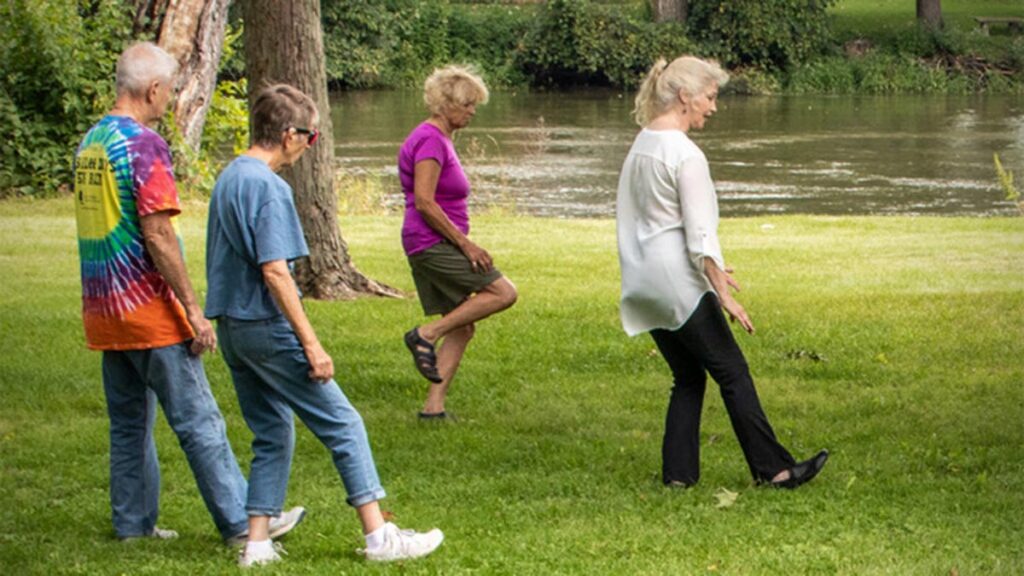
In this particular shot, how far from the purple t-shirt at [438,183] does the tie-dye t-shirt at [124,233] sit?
2.15 m

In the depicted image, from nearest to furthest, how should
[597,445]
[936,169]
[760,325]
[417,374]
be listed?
1. [597,445]
2. [417,374]
3. [760,325]
4. [936,169]

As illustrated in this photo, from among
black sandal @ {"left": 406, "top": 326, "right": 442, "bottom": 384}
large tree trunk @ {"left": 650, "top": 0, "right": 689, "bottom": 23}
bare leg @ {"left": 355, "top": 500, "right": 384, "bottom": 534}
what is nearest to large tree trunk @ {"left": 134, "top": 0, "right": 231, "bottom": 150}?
black sandal @ {"left": 406, "top": 326, "right": 442, "bottom": 384}

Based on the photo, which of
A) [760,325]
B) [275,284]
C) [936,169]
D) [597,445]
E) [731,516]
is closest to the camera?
[275,284]

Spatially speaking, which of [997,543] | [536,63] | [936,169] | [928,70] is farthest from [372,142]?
[997,543]

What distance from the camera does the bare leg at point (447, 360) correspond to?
8.26m

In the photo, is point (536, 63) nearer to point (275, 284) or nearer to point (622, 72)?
point (622, 72)

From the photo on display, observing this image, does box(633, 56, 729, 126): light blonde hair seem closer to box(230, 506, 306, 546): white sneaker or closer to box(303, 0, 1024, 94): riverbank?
box(230, 506, 306, 546): white sneaker

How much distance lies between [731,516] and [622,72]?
38461 millimetres

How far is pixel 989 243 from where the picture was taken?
1551cm

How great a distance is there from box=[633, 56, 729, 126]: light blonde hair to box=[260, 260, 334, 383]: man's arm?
186cm

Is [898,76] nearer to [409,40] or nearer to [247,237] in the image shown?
[409,40]

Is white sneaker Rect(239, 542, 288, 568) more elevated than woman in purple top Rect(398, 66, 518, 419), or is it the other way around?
woman in purple top Rect(398, 66, 518, 419)

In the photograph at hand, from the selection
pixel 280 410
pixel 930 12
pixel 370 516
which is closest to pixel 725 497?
pixel 370 516

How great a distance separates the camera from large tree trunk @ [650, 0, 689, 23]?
45.6m
